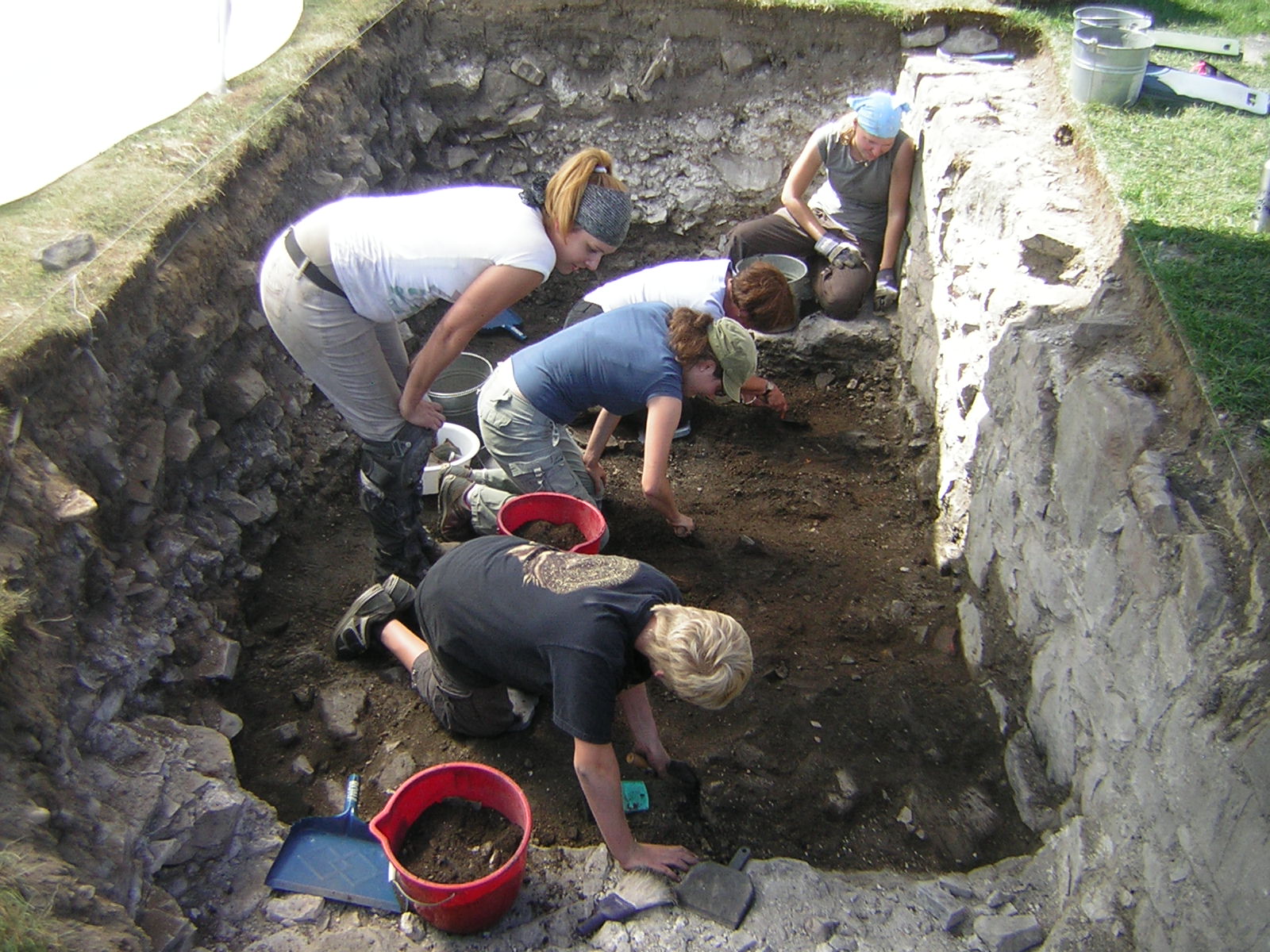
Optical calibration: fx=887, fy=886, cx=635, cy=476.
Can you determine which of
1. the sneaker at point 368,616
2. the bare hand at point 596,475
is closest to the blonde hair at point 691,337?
the bare hand at point 596,475

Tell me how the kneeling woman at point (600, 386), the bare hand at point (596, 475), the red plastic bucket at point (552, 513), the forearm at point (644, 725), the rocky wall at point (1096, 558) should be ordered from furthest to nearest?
the bare hand at point (596, 475) < the red plastic bucket at point (552, 513) < the kneeling woman at point (600, 386) < the forearm at point (644, 725) < the rocky wall at point (1096, 558)

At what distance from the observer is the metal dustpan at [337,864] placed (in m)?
2.61

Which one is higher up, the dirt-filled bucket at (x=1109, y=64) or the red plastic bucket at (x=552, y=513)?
the dirt-filled bucket at (x=1109, y=64)

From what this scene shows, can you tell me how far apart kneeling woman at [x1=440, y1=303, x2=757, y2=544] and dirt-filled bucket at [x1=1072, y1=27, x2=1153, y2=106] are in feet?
8.16

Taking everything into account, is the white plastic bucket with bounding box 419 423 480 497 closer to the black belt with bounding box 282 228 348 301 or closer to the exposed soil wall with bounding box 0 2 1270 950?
the exposed soil wall with bounding box 0 2 1270 950

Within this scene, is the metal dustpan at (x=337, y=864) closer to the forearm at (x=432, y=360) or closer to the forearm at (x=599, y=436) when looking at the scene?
the forearm at (x=432, y=360)

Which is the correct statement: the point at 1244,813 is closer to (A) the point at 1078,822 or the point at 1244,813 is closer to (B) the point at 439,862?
(A) the point at 1078,822

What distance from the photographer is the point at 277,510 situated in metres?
3.91

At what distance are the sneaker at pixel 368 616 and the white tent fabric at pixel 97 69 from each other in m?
2.24

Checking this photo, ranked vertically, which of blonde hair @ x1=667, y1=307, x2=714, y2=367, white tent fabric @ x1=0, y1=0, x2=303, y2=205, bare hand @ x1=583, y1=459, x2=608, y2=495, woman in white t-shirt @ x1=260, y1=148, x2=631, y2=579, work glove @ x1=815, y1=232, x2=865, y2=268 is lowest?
bare hand @ x1=583, y1=459, x2=608, y2=495

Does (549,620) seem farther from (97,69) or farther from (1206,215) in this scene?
(97,69)

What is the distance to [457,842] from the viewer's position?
2.70m

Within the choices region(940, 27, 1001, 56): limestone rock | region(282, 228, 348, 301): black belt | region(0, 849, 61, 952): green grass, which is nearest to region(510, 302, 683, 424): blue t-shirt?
region(282, 228, 348, 301): black belt

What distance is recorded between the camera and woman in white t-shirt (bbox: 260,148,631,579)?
285cm
